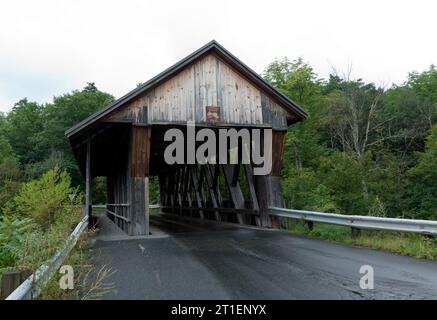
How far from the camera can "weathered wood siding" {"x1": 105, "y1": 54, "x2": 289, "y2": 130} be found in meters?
11.5

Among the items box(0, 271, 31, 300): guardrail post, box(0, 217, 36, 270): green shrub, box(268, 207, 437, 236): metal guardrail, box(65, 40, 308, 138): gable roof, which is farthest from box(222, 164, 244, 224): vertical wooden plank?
box(0, 271, 31, 300): guardrail post

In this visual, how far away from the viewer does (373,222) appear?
8.32 metres

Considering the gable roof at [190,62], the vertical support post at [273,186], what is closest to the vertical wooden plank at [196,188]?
the vertical support post at [273,186]

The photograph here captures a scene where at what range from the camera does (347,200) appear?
47.5 ft

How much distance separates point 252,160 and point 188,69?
3.68 m

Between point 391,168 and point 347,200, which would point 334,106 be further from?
point 347,200

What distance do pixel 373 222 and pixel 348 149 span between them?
2269 cm

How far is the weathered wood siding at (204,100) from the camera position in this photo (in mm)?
11500

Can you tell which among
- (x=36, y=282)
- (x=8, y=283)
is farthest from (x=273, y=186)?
(x=8, y=283)

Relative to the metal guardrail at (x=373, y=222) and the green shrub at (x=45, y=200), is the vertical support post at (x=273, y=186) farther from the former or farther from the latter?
the green shrub at (x=45, y=200)

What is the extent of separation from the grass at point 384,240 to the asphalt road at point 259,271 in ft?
1.35

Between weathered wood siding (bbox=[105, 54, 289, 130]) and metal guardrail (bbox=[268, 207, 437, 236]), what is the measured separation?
328 centimetres

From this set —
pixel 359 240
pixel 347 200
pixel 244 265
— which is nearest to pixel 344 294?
pixel 244 265
